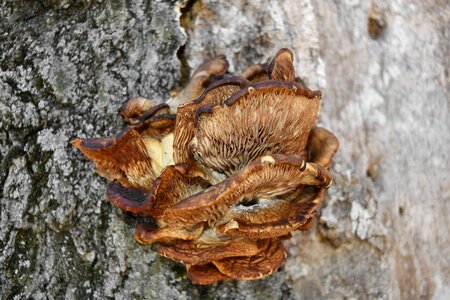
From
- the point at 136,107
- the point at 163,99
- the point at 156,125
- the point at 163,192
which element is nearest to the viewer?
the point at 163,192

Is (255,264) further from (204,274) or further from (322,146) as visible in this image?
(322,146)

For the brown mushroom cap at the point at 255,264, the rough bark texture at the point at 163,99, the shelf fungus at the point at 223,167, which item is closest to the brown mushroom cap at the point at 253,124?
the shelf fungus at the point at 223,167

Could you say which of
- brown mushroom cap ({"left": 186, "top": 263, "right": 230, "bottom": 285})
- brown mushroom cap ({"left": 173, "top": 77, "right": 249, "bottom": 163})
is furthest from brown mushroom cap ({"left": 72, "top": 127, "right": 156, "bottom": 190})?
brown mushroom cap ({"left": 186, "top": 263, "right": 230, "bottom": 285})

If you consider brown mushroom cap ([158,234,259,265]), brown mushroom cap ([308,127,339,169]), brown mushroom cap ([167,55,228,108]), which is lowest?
brown mushroom cap ([158,234,259,265])

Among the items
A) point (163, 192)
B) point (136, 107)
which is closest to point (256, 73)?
point (136, 107)

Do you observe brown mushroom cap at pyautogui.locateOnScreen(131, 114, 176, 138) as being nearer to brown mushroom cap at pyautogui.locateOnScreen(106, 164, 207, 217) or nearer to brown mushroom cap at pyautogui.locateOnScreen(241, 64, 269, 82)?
brown mushroom cap at pyautogui.locateOnScreen(106, 164, 207, 217)

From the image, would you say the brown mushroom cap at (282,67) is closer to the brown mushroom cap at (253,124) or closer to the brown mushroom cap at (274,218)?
the brown mushroom cap at (253,124)

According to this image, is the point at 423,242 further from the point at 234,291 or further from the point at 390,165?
the point at 234,291
